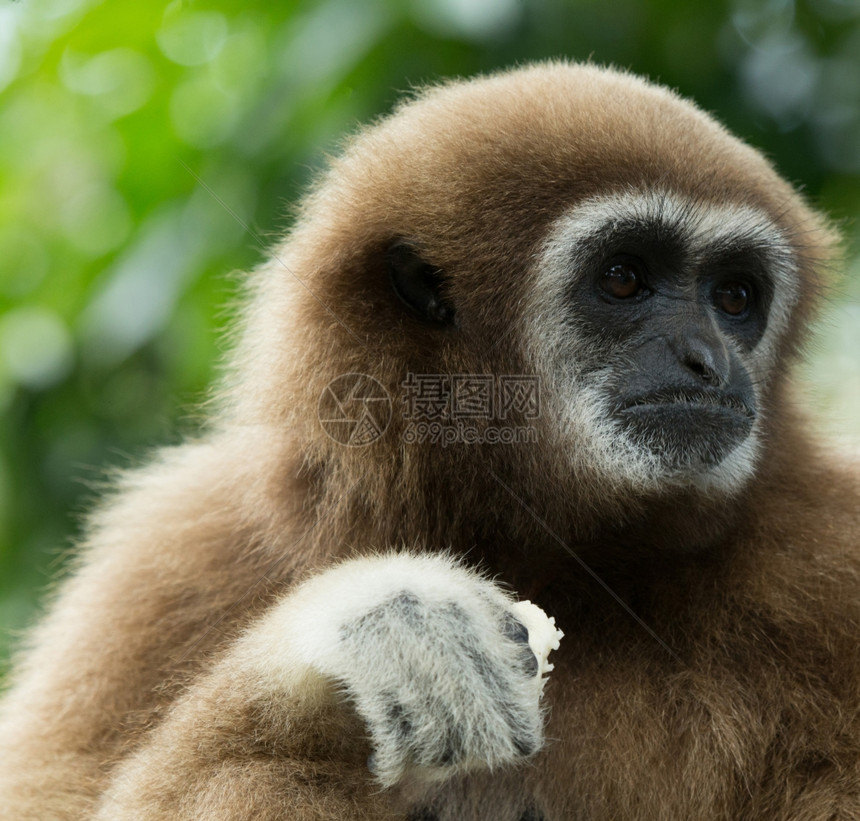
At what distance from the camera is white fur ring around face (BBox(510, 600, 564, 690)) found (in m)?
2.86

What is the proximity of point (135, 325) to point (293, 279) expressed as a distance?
158 centimetres

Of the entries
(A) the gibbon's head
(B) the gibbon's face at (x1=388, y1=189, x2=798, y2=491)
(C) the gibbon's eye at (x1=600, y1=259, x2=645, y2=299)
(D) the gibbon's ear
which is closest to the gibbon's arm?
(A) the gibbon's head

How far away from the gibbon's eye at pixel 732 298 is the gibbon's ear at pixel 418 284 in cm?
101

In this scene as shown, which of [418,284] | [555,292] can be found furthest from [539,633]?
[418,284]

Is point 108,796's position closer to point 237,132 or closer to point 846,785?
point 846,785

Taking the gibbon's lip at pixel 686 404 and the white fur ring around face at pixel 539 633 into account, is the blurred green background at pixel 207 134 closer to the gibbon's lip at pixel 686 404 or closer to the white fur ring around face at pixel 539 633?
the gibbon's lip at pixel 686 404

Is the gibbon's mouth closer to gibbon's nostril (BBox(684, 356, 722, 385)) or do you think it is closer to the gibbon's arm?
gibbon's nostril (BBox(684, 356, 722, 385))

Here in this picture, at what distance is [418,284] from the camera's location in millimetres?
3568

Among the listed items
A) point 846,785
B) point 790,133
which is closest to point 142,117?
→ point 790,133

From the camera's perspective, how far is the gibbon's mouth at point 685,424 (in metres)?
3.35

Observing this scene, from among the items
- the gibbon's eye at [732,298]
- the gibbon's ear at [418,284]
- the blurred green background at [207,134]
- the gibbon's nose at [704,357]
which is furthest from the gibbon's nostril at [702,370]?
the blurred green background at [207,134]

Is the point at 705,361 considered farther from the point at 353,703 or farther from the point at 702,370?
the point at 353,703

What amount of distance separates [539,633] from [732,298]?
156 cm

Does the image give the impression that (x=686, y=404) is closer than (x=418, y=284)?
Yes
